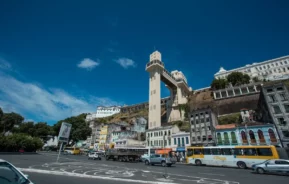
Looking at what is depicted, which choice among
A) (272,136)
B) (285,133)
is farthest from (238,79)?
(272,136)

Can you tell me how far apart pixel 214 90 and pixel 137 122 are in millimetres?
39881

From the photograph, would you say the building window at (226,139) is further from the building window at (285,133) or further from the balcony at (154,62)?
the balcony at (154,62)

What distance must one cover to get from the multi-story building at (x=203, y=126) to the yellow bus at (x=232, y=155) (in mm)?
13447

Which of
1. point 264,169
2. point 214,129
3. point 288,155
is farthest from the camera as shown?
point 214,129

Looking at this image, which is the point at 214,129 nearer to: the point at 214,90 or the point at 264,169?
the point at 264,169

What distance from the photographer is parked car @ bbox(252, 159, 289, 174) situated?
51.3 feet

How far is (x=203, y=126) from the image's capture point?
41.8 m

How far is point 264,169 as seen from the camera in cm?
1675

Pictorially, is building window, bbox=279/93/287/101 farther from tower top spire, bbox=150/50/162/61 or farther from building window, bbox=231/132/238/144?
tower top spire, bbox=150/50/162/61

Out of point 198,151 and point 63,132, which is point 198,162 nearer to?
point 198,151

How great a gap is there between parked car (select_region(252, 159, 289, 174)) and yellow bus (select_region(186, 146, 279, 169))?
17.0 ft

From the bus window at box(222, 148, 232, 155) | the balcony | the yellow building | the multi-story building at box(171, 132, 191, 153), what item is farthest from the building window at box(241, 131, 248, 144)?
the yellow building

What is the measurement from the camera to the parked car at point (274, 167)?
51.3 feet

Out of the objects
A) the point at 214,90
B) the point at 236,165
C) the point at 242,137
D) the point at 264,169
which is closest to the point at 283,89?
the point at 242,137
